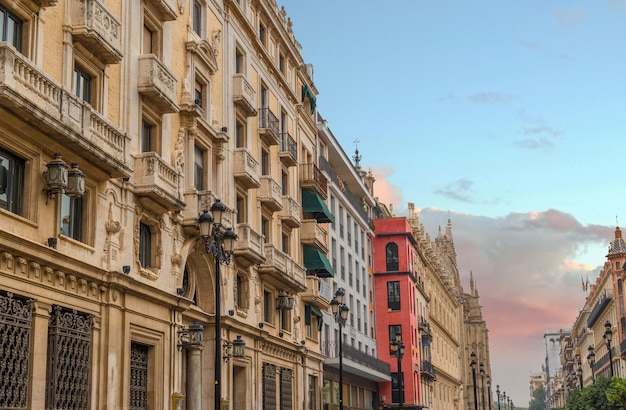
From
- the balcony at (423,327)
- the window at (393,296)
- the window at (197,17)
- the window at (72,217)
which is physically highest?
the window at (197,17)

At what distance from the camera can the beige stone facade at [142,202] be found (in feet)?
61.9

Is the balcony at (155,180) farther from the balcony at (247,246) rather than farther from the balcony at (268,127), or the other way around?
the balcony at (268,127)

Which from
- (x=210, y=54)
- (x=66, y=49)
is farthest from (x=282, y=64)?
(x=66, y=49)

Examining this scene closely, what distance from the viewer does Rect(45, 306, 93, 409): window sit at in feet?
63.4

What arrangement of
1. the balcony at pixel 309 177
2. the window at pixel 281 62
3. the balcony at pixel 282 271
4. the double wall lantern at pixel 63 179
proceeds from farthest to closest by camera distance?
1. the balcony at pixel 309 177
2. the window at pixel 281 62
3. the balcony at pixel 282 271
4. the double wall lantern at pixel 63 179

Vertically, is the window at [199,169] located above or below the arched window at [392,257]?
below

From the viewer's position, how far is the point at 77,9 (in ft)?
70.4

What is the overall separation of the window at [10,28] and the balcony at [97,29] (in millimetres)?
1980

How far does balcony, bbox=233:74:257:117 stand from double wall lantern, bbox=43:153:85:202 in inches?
552

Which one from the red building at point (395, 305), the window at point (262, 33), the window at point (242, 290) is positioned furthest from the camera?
the red building at point (395, 305)

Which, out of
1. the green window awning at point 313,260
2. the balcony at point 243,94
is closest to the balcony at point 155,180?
the balcony at point 243,94

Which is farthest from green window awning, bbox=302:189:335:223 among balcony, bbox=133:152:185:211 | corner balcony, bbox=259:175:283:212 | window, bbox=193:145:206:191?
balcony, bbox=133:152:185:211

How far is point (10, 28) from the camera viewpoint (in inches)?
750

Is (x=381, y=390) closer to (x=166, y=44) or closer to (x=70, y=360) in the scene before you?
(x=166, y=44)
